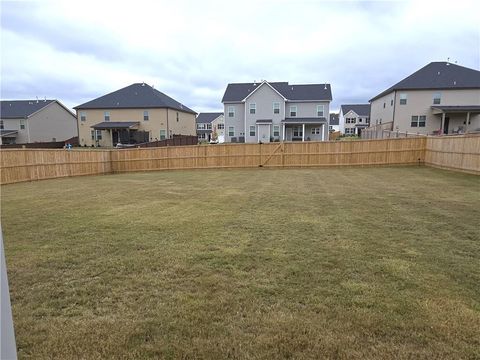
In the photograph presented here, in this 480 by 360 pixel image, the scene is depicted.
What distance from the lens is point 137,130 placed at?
39.8 meters

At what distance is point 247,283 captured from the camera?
3.62 metres

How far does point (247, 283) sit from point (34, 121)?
159ft

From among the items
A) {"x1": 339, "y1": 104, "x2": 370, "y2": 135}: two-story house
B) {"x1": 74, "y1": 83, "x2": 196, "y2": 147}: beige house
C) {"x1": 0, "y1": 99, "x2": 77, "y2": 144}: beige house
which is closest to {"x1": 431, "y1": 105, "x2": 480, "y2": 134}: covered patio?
{"x1": 74, "y1": 83, "x2": 196, "y2": 147}: beige house

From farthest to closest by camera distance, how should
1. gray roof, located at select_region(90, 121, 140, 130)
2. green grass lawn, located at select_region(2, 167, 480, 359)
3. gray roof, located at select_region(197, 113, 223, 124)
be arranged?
gray roof, located at select_region(197, 113, 223, 124), gray roof, located at select_region(90, 121, 140, 130), green grass lawn, located at select_region(2, 167, 480, 359)

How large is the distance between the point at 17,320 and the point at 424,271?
14.3ft

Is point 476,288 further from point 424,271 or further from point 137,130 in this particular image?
point 137,130

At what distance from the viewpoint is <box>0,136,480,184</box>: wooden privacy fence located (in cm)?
1658

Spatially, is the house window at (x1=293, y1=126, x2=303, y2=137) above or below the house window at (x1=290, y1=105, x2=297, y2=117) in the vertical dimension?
below

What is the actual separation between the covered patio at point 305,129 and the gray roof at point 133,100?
1488cm

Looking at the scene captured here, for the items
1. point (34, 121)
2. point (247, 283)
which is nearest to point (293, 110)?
point (34, 121)

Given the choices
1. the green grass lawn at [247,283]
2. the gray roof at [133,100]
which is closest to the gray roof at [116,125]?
the gray roof at [133,100]

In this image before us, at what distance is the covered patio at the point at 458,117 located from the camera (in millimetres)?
31234

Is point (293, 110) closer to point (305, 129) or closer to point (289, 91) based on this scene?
point (289, 91)

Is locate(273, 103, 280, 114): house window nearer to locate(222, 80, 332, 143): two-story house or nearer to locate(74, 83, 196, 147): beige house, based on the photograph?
→ locate(222, 80, 332, 143): two-story house
